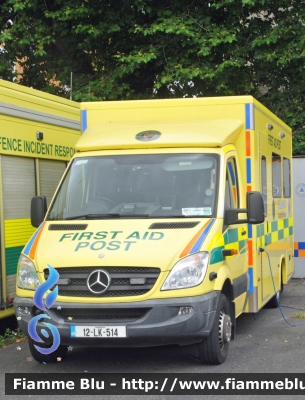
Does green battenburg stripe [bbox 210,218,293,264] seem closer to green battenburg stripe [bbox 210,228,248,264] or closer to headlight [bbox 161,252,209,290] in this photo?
green battenburg stripe [bbox 210,228,248,264]

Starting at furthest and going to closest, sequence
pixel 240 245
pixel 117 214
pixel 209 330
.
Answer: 1. pixel 240 245
2. pixel 117 214
3. pixel 209 330

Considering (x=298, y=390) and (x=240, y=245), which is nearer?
(x=298, y=390)

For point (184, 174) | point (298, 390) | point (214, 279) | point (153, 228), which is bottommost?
point (298, 390)

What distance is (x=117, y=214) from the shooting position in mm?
7320

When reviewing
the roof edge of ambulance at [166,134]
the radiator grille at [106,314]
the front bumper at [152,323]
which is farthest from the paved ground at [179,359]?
the roof edge of ambulance at [166,134]

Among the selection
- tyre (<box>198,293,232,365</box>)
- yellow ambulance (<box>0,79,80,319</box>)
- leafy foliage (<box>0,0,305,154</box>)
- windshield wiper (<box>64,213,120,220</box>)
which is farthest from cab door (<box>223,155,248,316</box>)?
leafy foliage (<box>0,0,305,154</box>)

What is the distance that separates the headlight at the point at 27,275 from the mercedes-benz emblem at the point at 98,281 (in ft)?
1.76

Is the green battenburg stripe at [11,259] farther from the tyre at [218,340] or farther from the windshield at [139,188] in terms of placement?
the tyre at [218,340]

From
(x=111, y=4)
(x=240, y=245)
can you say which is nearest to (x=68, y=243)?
(x=240, y=245)

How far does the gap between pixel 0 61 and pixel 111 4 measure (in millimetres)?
2897

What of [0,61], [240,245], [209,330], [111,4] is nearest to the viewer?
[209,330]

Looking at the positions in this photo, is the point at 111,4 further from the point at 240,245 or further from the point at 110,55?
the point at 240,245

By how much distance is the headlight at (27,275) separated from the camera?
6.82 metres

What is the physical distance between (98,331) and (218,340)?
1.21 metres
